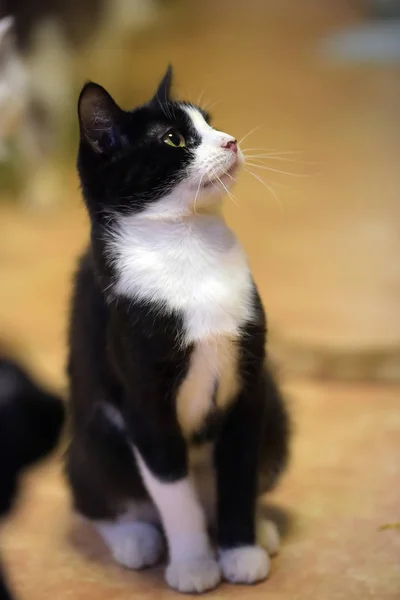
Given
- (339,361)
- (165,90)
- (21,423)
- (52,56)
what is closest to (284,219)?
(339,361)

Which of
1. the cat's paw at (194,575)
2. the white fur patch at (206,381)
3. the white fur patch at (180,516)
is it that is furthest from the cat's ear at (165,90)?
the cat's paw at (194,575)

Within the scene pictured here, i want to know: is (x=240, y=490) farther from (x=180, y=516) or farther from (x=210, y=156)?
(x=210, y=156)

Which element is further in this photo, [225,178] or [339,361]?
[339,361]

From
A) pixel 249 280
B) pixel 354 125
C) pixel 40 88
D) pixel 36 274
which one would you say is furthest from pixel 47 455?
pixel 354 125

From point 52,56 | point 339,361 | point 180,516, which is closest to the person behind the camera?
point 180,516

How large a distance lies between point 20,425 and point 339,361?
2.20ft

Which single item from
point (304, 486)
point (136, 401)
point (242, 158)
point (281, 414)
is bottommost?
point (304, 486)

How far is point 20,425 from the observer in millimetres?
654

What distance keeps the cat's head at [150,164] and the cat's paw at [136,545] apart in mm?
353

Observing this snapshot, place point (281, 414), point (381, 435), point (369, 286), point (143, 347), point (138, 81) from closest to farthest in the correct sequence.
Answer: point (143, 347)
point (281, 414)
point (381, 435)
point (138, 81)
point (369, 286)

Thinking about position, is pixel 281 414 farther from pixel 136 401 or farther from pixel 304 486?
pixel 136 401

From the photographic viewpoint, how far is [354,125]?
1.90 metres

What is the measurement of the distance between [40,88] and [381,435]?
42.6 inches

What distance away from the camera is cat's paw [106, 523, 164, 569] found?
0.82 metres
